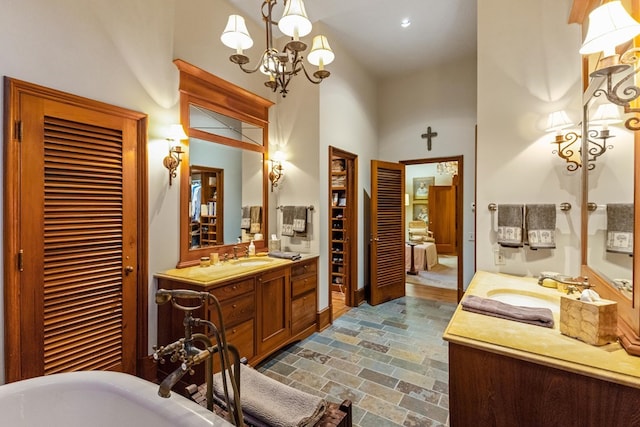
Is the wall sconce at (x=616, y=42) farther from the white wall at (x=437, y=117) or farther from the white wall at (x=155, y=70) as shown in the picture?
the white wall at (x=437, y=117)

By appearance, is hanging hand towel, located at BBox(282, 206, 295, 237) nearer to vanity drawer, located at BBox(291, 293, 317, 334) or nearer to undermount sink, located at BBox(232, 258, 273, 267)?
undermount sink, located at BBox(232, 258, 273, 267)

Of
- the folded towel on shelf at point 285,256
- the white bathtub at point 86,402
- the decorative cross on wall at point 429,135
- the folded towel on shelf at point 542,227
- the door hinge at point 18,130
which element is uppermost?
the decorative cross on wall at point 429,135

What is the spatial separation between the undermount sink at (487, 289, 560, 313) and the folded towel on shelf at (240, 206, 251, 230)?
2.49 meters

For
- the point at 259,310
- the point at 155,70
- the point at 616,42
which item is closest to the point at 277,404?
the point at 259,310

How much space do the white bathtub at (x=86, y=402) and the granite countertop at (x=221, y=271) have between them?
2.76 ft

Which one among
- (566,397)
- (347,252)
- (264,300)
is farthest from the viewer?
(347,252)

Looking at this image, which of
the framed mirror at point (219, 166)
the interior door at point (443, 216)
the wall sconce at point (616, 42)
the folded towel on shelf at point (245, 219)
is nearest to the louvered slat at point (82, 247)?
the framed mirror at point (219, 166)

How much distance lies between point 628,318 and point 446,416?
137 centimetres

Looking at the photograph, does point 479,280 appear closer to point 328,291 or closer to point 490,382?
point 490,382

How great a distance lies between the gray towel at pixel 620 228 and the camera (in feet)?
4.04

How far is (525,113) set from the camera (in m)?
Result: 2.47

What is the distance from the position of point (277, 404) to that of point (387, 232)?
11.6ft

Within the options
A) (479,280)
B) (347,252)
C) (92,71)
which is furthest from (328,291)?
(92,71)

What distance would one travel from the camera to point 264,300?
2709 mm
